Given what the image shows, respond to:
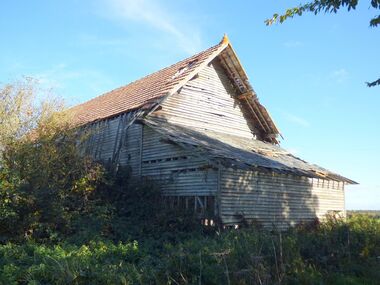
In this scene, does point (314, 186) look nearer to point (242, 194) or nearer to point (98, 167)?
point (242, 194)

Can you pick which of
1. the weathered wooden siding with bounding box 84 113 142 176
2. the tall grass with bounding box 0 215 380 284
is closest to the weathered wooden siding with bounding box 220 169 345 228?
the tall grass with bounding box 0 215 380 284

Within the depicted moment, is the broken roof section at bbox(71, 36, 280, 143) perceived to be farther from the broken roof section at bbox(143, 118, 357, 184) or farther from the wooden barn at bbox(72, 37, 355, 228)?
the broken roof section at bbox(143, 118, 357, 184)

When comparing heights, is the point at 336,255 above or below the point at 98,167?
below

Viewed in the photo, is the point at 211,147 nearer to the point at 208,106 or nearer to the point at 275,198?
the point at 275,198

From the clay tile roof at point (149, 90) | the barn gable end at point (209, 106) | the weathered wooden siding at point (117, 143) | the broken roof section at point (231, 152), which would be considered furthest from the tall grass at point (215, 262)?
the clay tile roof at point (149, 90)

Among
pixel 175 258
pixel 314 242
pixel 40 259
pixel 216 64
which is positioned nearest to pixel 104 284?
pixel 175 258

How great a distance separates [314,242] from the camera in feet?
36.1

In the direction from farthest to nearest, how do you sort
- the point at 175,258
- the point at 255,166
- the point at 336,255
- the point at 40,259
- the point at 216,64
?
the point at 216,64
the point at 255,166
the point at 336,255
the point at 40,259
the point at 175,258

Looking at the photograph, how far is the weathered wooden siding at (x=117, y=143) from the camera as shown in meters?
18.9

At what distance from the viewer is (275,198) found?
17547 mm

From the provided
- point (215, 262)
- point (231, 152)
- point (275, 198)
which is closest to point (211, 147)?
point (231, 152)

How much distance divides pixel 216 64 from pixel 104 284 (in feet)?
52.0

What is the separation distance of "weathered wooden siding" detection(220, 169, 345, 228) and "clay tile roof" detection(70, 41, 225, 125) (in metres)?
5.46

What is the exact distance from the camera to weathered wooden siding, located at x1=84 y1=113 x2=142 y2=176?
18.9m
